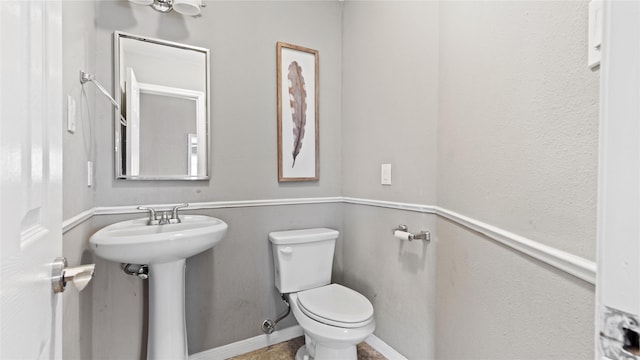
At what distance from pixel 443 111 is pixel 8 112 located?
1.37m

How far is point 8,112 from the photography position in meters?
0.34

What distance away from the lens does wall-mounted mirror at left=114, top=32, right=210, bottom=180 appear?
1.50 metres

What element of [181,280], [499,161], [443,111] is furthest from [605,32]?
[181,280]

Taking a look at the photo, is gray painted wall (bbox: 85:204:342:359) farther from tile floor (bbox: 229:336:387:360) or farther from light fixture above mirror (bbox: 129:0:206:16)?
light fixture above mirror (bbox: 129:0:206:16)

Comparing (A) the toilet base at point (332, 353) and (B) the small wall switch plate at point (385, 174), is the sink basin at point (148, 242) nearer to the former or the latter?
(A) the toilet base at point (332, 353)

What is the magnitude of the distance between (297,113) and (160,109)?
0.82 meters

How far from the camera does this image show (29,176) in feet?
1.32

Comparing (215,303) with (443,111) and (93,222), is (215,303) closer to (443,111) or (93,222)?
(93,222)

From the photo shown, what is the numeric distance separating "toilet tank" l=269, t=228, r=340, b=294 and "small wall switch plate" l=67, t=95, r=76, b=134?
42.8 inches

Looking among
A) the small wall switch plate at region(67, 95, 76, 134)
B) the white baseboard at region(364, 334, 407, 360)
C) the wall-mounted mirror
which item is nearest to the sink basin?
the wall-mounted mirror

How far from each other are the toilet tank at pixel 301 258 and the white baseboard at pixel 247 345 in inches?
14.5

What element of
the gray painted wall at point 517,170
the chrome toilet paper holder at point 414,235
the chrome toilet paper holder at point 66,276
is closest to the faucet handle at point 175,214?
the chrome toilet paper holder at point 66,276

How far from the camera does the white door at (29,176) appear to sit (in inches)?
12.9

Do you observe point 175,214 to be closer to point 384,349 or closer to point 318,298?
point 318,298
